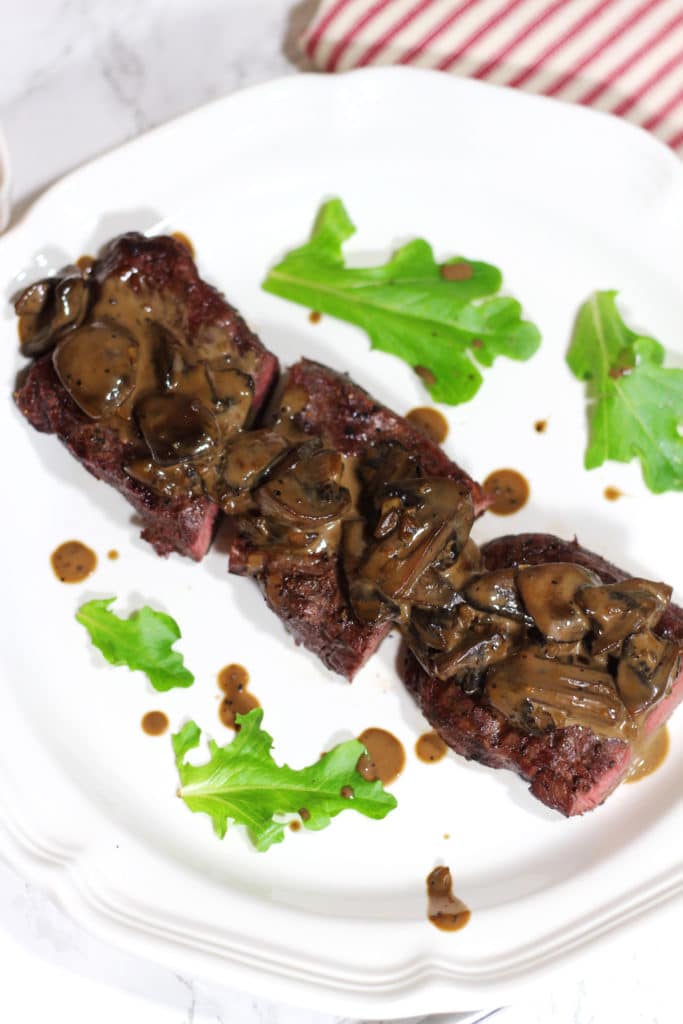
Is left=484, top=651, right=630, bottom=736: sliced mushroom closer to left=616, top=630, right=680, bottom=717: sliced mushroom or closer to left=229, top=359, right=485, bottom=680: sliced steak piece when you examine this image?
left=616, top=630, right=680, bottom=717: sliced mushroom

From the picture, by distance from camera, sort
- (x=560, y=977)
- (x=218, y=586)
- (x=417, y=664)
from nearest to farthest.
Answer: (x=560, y=977)
(x=417, y=664)
(x=218, y=586)

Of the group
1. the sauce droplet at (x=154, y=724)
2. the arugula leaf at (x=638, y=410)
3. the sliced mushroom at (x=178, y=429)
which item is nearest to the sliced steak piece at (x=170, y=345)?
the sliced mushroom at (x=178, y=429)

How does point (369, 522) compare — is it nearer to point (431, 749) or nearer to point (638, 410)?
point (431, 749)

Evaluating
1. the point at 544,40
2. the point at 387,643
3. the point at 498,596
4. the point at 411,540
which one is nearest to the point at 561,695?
the point at 498,596

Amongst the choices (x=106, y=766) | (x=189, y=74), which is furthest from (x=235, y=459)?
(x=189, y=74)

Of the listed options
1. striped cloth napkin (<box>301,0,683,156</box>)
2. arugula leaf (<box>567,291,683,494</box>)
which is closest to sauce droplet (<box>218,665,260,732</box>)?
arugula leaf (<box>567,291,683,494</box>)

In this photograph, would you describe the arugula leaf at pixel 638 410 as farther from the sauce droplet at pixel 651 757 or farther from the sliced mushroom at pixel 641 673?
the sauce droplet at pixel 651 757

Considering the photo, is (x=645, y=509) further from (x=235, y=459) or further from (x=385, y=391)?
(x=235, y=459)
